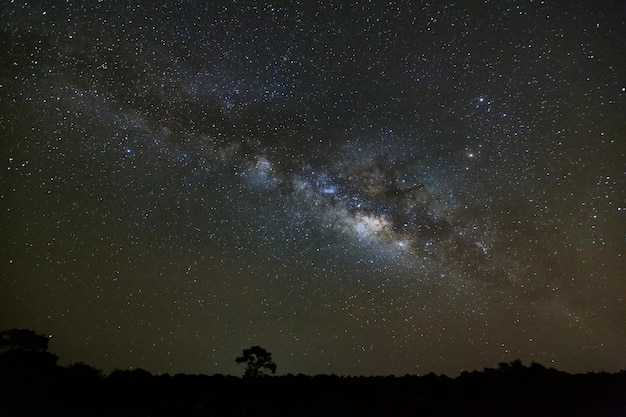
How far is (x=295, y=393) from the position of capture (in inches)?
899

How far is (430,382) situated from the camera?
23.8 m

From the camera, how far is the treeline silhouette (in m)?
18.2

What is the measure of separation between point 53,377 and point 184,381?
5.32m

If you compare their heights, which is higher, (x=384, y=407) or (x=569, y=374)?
(x=569, y=374)

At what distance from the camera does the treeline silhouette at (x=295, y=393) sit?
18250 millimetres

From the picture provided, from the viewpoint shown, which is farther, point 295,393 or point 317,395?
point 295,393

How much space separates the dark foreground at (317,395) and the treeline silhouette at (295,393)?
0.11ft

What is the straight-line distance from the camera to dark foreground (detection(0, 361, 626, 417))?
18.2m

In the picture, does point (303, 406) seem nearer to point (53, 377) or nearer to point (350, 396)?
point (350, 396)

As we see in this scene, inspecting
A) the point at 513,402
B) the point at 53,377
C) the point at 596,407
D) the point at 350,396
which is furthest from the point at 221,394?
the point at 596,407

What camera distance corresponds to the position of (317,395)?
73.7 ft

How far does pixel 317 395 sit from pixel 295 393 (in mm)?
967

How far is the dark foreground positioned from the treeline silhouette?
0.11 ft

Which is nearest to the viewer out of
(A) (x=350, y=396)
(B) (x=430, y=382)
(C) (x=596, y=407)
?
(C) (x=596, y=407)
